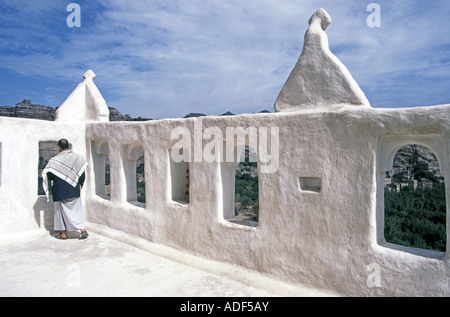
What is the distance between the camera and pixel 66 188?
240 inches

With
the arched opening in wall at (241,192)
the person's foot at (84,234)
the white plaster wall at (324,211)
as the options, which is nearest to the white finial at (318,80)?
the white plaster wall at (324,211)

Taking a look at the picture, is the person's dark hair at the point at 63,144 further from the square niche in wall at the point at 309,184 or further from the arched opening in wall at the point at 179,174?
the square niche in wall at the point at 309,184

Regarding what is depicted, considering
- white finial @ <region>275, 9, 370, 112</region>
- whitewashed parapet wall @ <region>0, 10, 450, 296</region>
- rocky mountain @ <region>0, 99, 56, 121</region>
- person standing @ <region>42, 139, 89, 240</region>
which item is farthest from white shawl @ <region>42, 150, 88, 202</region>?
rocky mountain @ <region>0, 99, 56, 121</region>

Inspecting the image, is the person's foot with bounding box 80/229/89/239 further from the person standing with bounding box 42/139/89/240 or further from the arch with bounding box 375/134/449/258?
the arch with bounding box 375/134/449/258

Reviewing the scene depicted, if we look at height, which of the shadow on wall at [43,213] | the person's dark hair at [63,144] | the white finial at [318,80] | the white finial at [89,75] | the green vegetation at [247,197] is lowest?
the green vegetation at [247,197]

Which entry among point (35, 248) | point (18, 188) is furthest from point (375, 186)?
point (18, 188)

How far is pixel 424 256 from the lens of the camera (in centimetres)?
308

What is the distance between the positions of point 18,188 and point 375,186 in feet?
20.7

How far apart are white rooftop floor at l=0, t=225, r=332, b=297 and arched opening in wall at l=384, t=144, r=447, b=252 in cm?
274

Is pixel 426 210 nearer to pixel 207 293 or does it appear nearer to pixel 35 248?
pixel 207 293

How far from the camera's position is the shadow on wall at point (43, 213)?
666 centimetres

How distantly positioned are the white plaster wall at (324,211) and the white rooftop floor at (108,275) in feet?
0.98

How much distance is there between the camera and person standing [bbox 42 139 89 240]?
6.07 metres

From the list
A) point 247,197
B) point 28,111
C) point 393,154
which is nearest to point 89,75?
point 393,154
